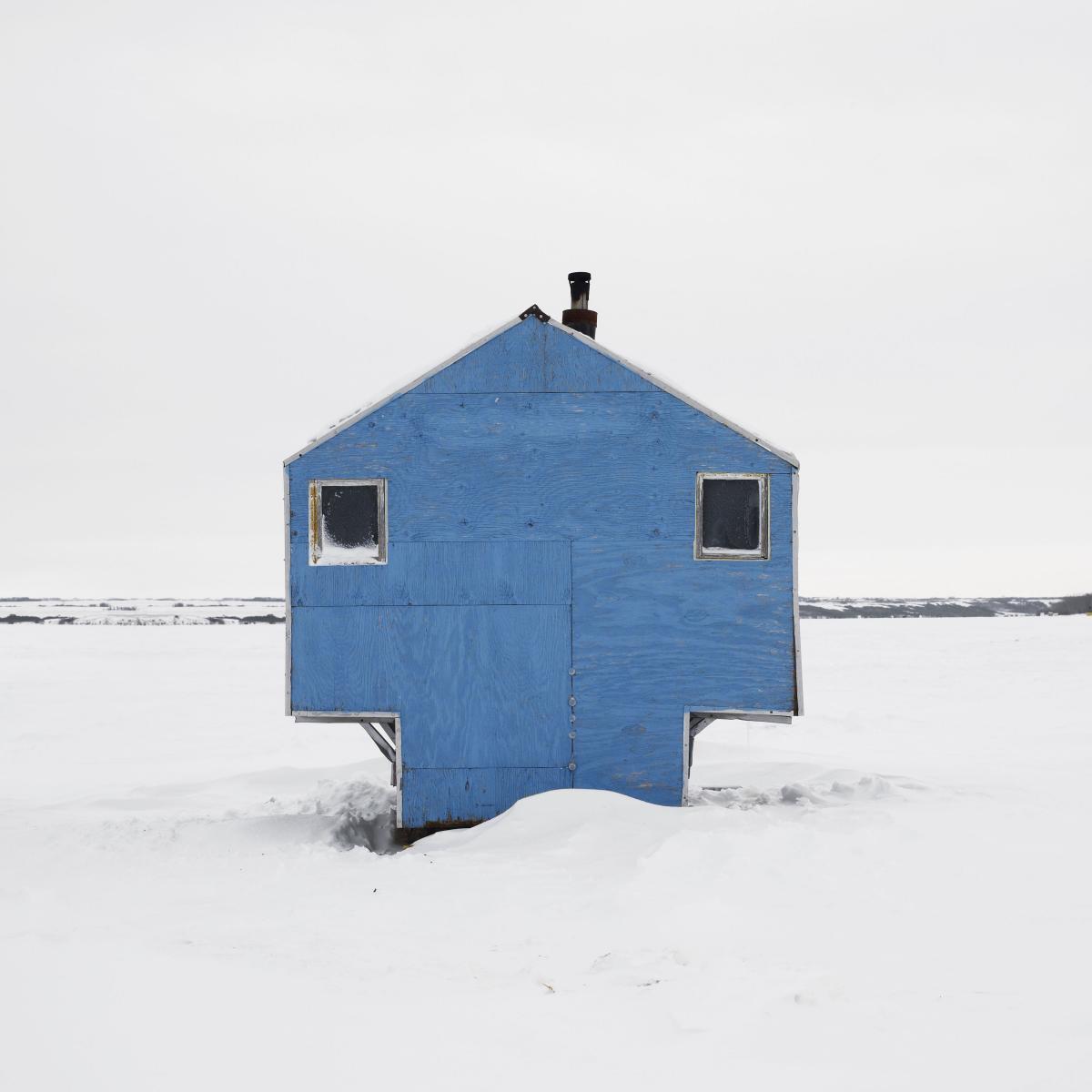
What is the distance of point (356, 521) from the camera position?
11.9 meters

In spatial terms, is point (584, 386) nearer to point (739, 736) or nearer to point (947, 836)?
point (947, 836)

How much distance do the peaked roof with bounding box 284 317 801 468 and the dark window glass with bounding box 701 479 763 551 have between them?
546mm

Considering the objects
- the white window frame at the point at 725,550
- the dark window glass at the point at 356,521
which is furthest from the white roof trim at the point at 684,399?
the dark window glass at the point at 356,521

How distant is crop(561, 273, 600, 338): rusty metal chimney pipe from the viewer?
12.9 m

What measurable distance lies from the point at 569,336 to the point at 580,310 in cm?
119

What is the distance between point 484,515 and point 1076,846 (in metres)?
7.33

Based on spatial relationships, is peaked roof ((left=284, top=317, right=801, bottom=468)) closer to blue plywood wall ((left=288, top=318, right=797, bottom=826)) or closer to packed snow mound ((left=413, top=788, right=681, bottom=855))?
blue plywood wall ((left=288, top=318, right=797, bottom=826))

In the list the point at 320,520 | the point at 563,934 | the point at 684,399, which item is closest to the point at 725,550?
the point at 684,399

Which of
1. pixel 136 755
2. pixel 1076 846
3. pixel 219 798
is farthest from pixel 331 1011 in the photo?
pixel 136 755

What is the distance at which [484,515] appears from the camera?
11836mm

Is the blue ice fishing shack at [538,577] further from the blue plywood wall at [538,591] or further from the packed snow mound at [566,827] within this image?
the packed snow mound at [566,827]

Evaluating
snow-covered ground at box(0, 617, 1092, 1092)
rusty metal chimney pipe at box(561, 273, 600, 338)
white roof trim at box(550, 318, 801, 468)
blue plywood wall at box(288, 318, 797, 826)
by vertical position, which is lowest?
snow-covered ground at box(0, 617, 1092, 1092)

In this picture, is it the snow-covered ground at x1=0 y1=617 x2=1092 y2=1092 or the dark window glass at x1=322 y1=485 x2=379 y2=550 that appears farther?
the dark window glass at x1=322 y1=485 x2=379 y2=550

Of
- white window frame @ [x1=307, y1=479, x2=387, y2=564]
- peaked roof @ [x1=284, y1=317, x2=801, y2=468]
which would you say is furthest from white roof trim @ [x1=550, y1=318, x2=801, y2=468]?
white window frame @ [x1=307, y1=479, x2=387, y2=564]
